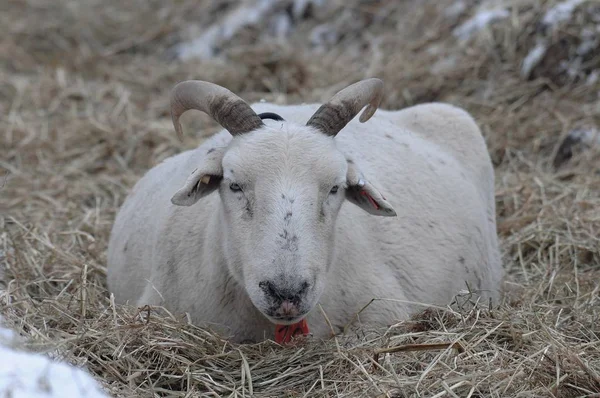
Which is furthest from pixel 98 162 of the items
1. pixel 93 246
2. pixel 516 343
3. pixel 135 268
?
pixel 516 343

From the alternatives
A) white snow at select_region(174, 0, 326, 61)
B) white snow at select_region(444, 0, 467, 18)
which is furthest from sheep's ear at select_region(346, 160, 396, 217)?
white snow at select_region(174, 0, 326, 61)

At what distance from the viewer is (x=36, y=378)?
11.1 ft

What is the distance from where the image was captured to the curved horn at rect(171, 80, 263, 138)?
→ 479 centimetres

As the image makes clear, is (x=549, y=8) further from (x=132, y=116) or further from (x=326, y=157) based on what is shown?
(x=326, y=157)

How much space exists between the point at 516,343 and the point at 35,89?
7485 millimetres

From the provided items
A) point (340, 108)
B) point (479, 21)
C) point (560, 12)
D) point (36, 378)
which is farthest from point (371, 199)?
point (479, 21)

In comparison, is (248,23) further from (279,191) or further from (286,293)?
(286,293)

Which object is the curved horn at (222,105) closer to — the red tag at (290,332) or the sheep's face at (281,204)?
the sheep's face at (281,204)

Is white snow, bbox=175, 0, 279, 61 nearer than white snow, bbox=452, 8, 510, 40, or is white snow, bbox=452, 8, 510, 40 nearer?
white snow, bbox=452, 8, 510, 40

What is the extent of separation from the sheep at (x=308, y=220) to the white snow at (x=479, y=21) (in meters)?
3.28

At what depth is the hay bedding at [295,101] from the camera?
443cm

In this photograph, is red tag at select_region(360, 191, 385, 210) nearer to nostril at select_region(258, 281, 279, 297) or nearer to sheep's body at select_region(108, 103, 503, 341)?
sheep's body at select_region(108, 103, 503, 341)

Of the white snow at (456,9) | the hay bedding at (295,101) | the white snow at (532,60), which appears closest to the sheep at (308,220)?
the hay bedding at (295,101)

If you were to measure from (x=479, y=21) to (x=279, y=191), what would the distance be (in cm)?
625
